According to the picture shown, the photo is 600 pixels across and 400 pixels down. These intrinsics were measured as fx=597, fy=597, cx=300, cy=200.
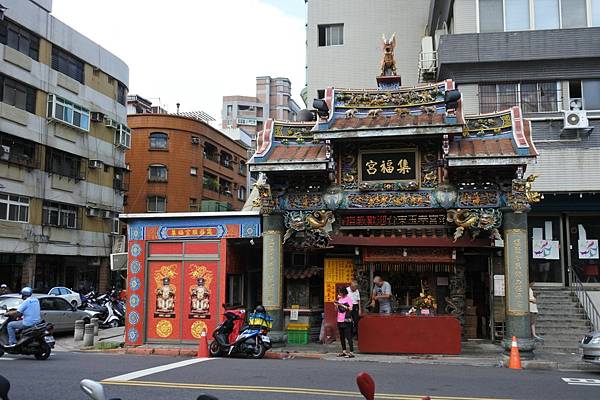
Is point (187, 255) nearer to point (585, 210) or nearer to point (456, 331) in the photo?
point (456, 331)

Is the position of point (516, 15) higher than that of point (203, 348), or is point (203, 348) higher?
point (516, 15)

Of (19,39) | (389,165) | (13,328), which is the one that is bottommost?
(13,328)

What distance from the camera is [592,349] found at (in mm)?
12117

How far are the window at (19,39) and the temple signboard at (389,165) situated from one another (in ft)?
74.2

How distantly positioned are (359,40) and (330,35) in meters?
1.61

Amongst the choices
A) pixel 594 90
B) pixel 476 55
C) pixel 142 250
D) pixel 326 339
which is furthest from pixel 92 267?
pixel 594 90

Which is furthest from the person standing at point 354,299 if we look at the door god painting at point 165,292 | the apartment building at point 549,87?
the apartment building at point 549,87

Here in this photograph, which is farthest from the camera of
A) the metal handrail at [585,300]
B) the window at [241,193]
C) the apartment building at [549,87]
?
the window at [241,193]

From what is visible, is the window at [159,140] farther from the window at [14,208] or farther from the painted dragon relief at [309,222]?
the painted dragon relief at [309,222]

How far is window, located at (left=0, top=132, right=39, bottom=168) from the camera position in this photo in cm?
2934

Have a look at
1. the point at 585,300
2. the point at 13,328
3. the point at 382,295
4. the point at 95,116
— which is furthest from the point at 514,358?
the point at 95,116

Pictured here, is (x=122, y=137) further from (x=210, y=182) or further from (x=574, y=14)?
(x=574, y=14)

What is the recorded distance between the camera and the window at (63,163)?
3272cm

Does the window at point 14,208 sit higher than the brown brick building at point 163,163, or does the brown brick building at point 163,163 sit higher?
the brown brick building at point 163,163
